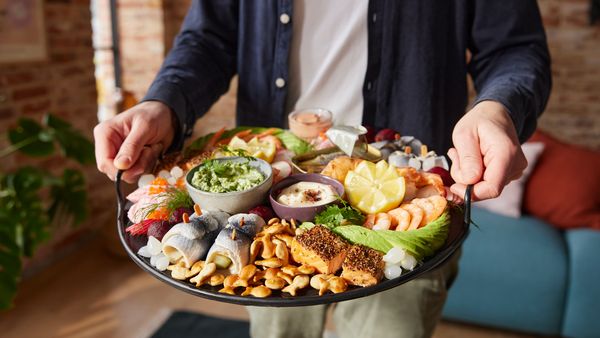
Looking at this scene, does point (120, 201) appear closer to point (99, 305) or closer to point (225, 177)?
point (225, 177)

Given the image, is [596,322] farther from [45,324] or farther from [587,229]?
[45,324]

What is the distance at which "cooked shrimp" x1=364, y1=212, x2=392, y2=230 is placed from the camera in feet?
2.96

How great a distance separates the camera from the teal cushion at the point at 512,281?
241cm

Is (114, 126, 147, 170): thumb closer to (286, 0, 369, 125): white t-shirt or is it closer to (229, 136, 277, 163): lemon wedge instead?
(229, 136, 277, 163): lemon wedge

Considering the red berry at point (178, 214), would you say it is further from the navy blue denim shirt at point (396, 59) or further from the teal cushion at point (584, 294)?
the teal cushion at point (584, 294)

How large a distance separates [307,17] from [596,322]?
2.01m

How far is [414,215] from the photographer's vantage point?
2.97 ft

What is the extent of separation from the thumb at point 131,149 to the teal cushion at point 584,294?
213 cm

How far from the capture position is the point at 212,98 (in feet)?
4.41

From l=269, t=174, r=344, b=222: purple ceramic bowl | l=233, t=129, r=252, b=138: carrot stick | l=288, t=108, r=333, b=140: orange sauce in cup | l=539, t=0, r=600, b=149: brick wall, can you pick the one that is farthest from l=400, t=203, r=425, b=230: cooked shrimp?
l=539, t=0, r=600, b=149: brick wall

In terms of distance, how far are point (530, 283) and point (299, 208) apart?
1.89m

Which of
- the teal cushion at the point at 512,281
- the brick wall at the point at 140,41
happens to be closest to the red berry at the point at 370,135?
the teal cushion at the point at 512,281

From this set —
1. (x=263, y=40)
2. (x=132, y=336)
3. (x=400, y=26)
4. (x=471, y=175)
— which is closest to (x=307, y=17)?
(x=263, y=40)

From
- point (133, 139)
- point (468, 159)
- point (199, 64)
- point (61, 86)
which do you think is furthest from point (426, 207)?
point (61, 86)
